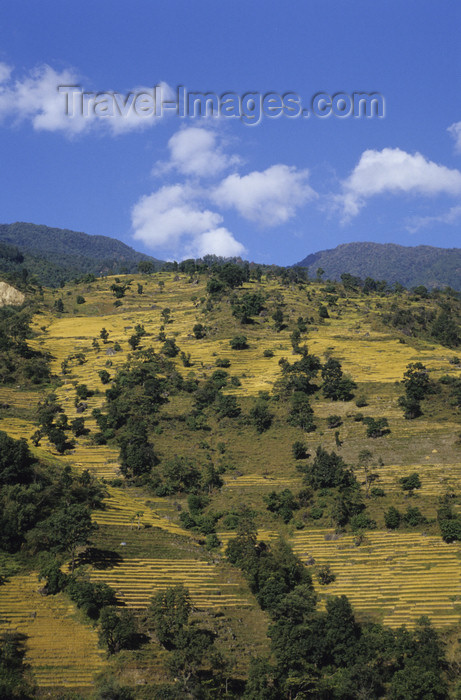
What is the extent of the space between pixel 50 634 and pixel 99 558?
1047cm

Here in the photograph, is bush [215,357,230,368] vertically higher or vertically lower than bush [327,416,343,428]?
higher

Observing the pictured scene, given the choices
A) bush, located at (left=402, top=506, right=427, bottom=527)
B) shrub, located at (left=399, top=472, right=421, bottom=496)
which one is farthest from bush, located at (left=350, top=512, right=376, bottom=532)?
shrub, located at (left=399, top=472, right=421, bottom=496)

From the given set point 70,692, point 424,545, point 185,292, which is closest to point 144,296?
point 185,292

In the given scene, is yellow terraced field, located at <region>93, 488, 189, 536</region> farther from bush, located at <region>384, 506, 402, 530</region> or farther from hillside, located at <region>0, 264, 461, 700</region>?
bush, located at <region>384, 506, 402, 530</region>

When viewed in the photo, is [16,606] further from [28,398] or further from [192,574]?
[28,398]

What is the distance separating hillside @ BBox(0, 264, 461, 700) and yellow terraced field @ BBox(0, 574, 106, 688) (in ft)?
0.44

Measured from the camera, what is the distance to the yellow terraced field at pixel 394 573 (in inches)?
1761

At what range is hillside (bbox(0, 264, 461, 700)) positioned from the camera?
3766cm

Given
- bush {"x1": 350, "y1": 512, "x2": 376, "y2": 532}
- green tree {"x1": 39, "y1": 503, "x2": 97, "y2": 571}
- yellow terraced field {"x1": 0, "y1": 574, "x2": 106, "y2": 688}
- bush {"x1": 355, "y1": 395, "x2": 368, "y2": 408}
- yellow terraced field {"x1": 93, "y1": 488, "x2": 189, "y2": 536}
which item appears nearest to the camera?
yellow terraced field {"x1": 0, "y1": 574, "x2": 106, "y2": 688}

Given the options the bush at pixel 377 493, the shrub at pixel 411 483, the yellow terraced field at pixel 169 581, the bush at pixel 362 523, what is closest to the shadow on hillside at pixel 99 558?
the yellow terraced field at pixel 169 581

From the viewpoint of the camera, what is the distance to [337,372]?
291 feet

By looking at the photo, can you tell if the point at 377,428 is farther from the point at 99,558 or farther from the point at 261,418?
the point at 99,558

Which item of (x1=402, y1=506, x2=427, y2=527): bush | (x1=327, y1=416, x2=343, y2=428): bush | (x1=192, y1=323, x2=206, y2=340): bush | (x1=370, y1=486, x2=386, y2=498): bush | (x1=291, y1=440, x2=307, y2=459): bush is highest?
(x1=192, y1=323, x2=206, y2=340): bush

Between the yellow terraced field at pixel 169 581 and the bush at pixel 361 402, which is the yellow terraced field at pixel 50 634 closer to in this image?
the yellow terraced field at pixel 169 581
